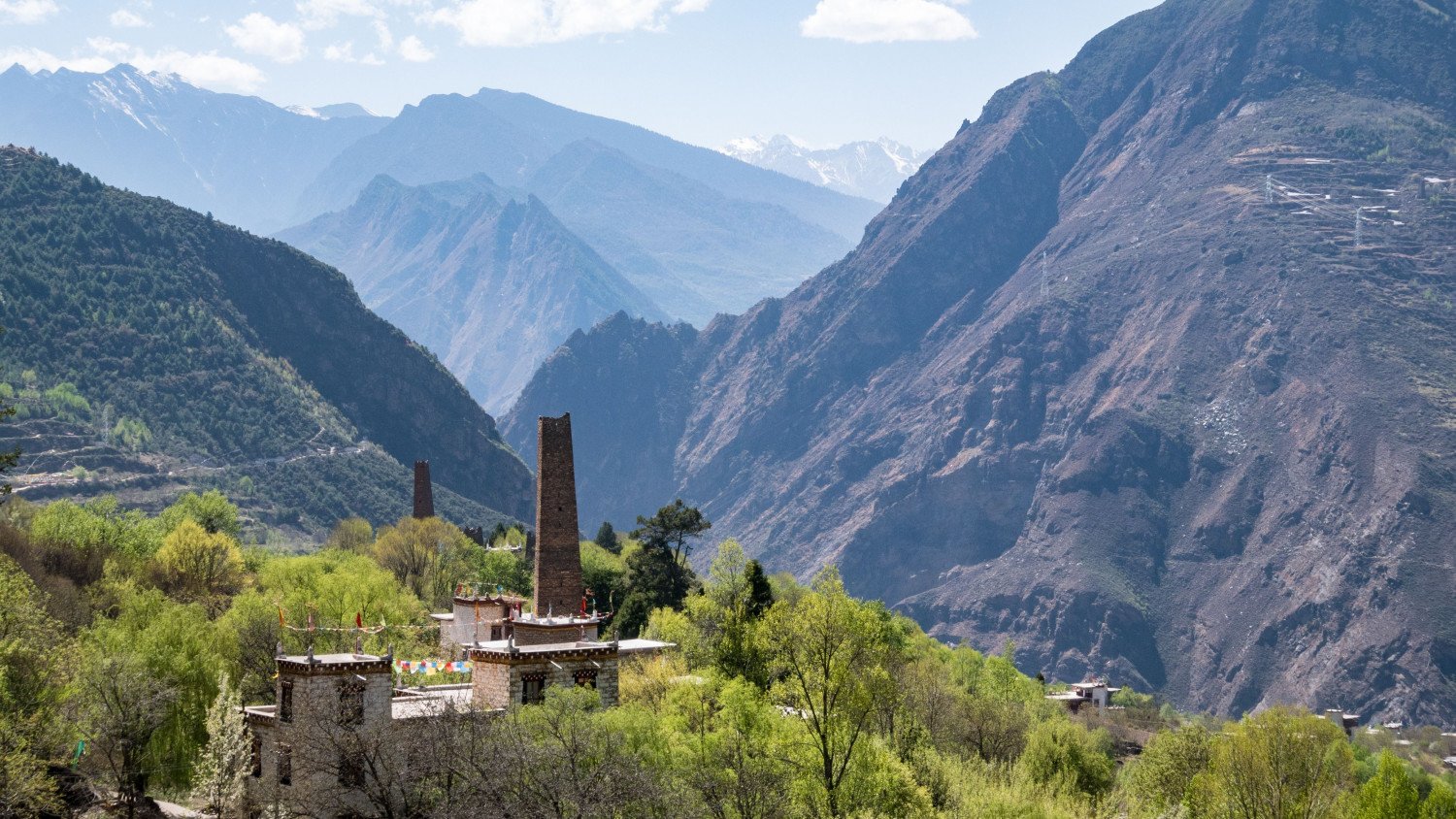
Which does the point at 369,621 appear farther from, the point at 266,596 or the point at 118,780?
the point at 118,780

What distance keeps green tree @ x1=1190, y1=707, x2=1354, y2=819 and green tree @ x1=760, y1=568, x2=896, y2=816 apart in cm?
1736

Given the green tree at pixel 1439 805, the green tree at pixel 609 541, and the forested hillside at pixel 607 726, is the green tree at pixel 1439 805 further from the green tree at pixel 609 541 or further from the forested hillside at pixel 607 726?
the green tree at pixel 609 541

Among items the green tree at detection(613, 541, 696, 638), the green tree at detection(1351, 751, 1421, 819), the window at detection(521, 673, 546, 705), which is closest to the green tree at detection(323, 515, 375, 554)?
the green tree at detection(613, 541, 696, 638)

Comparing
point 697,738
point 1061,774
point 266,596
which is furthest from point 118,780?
point 1061,774

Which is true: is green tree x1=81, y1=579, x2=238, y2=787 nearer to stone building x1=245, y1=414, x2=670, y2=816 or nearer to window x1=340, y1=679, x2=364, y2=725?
stone building x1=245, y1=414, x2=670, y2=816

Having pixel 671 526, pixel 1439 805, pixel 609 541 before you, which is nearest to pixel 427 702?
pixel 1439 805

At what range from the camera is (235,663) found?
74000 mm

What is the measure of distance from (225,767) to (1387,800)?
156 ft

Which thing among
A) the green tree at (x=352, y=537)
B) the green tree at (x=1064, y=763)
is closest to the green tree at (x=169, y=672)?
the green tree at (x=1064, y=763)

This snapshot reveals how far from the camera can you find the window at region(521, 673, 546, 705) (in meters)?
61.4

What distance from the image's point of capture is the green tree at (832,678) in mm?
65250

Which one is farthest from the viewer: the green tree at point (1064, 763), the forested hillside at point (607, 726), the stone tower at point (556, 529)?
the stone tower at point (556, 529)

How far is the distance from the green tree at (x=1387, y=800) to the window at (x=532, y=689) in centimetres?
3554

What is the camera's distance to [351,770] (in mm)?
55875
